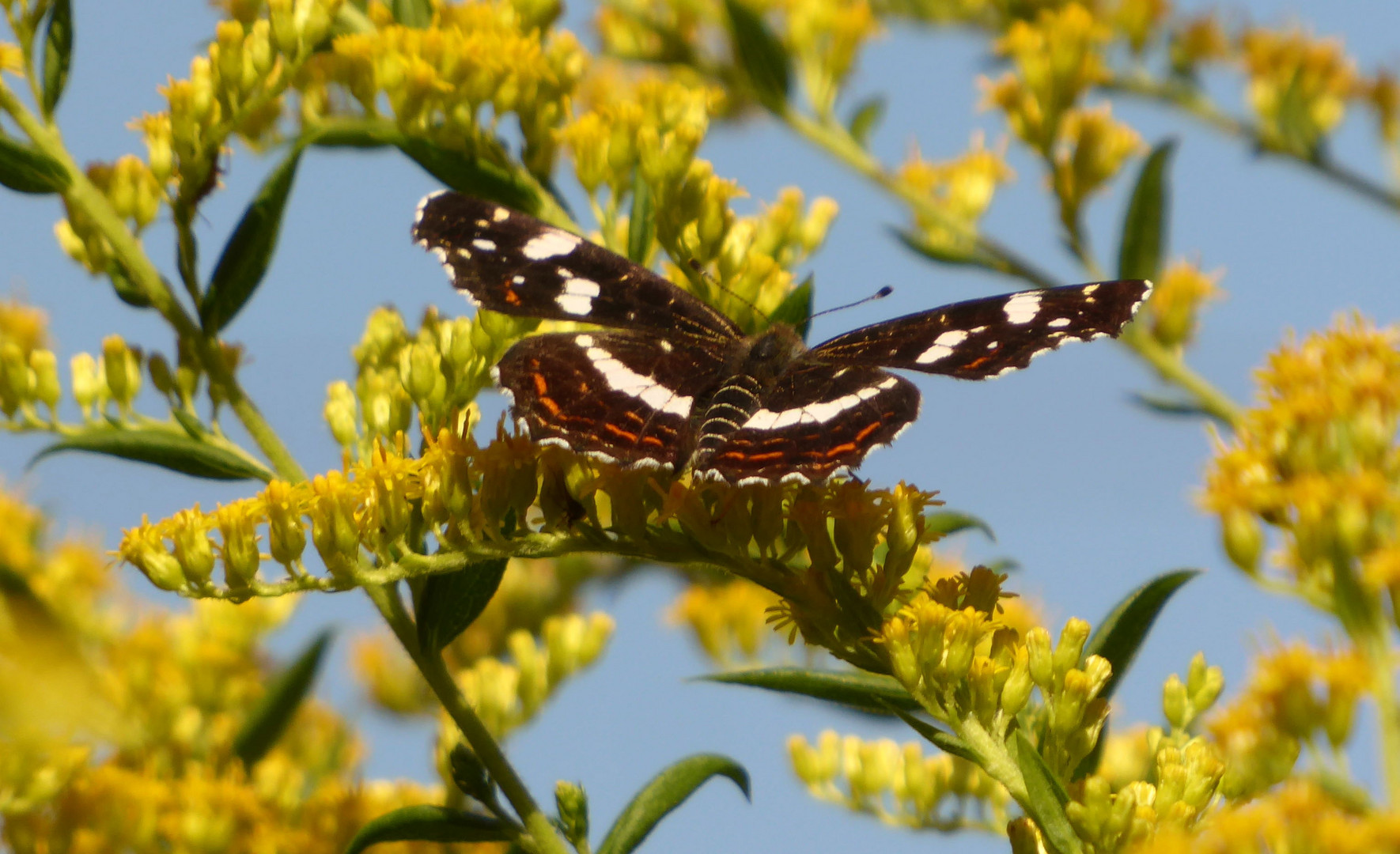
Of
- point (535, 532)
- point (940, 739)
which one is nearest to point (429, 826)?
point (535, 532)

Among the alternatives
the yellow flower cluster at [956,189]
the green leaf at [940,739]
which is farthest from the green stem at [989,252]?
the green leaf at [940,739]

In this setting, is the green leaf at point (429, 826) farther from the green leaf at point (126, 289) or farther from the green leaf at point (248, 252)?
the green leaf at point (126, 289)

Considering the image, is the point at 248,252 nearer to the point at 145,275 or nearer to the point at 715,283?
the point at 145,275

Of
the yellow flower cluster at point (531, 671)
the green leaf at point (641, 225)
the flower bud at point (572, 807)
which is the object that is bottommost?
the yellow flower cluster at point (531, 671)

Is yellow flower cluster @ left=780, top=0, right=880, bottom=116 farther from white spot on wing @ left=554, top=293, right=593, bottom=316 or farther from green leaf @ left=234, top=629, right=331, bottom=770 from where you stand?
green leaf @ left=234, top=629, right=331, bottom=770

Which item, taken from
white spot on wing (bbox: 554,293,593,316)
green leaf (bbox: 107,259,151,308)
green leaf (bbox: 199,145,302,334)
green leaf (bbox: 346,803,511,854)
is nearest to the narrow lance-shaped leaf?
green leaf (bbox: 107,259,151,308)

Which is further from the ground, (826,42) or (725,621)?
(826,42)
